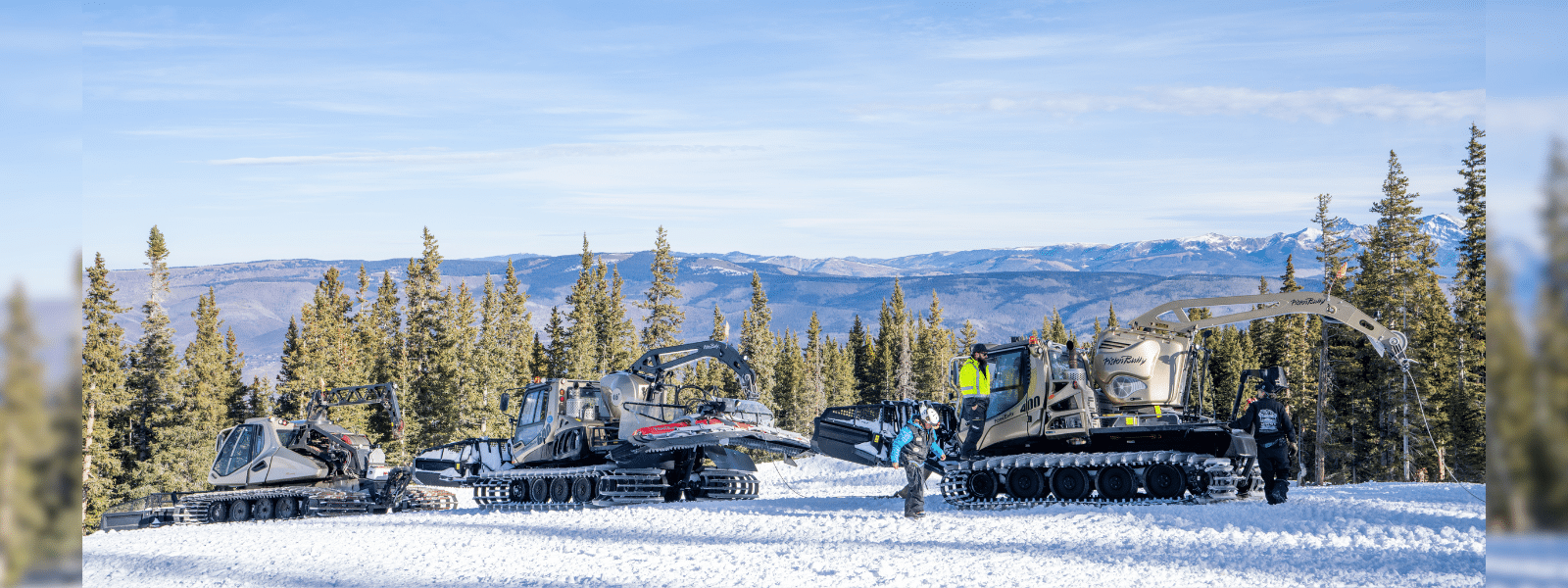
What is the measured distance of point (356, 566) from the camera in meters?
11.6

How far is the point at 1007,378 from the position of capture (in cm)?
1625

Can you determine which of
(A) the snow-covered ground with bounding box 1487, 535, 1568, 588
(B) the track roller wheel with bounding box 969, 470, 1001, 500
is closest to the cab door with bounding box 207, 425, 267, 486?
(B) the track roller wheel with bounding box 969, 470, 1001, 500

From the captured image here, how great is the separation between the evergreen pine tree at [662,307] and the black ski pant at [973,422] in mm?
41311

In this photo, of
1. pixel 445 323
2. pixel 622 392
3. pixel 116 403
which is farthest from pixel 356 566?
pixel 445 323

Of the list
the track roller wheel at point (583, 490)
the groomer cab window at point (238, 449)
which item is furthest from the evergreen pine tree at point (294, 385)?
the track roller wheel at point (583, 490)

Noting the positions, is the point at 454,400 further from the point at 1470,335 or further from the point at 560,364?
the point at 1470,335

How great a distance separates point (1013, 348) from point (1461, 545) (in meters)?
6.77

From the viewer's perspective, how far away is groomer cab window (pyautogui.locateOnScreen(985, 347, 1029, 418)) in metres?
16.1

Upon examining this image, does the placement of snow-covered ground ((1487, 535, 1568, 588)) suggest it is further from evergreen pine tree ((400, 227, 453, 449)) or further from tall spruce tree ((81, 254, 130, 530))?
evergreen pine tree ((400, 227, 453, 449))

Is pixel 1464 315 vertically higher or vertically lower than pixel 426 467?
higher

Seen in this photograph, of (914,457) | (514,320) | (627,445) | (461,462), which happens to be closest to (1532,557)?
(914,457)

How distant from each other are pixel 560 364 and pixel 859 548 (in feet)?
148

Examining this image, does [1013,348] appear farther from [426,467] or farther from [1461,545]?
[426,467]

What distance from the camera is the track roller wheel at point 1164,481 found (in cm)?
1473
